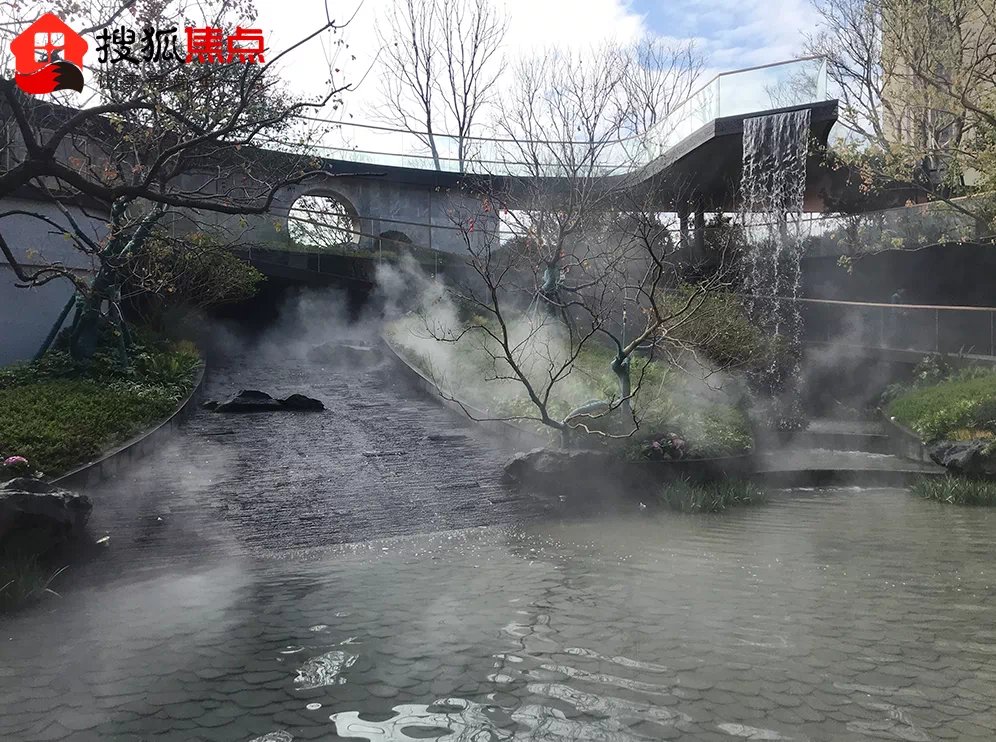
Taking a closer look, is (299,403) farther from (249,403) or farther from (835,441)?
(835,441)

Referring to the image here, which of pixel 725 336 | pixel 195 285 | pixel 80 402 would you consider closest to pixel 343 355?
pixel 195 285

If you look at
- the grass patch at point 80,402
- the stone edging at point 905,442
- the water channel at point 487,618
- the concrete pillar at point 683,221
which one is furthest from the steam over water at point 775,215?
the grass patch at point 80,402

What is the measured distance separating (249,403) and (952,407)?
42.4 ft

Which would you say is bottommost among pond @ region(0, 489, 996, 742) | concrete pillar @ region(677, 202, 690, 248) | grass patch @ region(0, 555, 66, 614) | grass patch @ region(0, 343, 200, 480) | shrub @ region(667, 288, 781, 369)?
pond @ region(0, 489, 996, 742)

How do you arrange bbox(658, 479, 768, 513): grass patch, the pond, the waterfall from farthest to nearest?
the waterfall, bbox(658, 479, 768, 513): grass patch, the pond

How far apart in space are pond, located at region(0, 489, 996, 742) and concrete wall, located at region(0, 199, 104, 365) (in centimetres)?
900

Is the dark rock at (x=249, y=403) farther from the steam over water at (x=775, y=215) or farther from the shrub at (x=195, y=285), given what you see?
the steam over water at (x=775, y=215)

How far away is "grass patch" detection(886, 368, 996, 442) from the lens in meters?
12.8

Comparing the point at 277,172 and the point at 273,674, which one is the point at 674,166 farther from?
the point at 273,674

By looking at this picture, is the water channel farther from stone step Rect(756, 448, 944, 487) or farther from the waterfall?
the waterfall

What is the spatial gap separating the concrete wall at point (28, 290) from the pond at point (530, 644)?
9.00 m

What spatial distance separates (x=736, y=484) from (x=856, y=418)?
6871mm

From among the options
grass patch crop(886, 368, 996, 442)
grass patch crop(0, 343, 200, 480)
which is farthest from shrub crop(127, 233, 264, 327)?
grass patch crop(886, 368, 996, 442)

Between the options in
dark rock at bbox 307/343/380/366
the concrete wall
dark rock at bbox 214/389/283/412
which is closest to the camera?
the concrete wall
